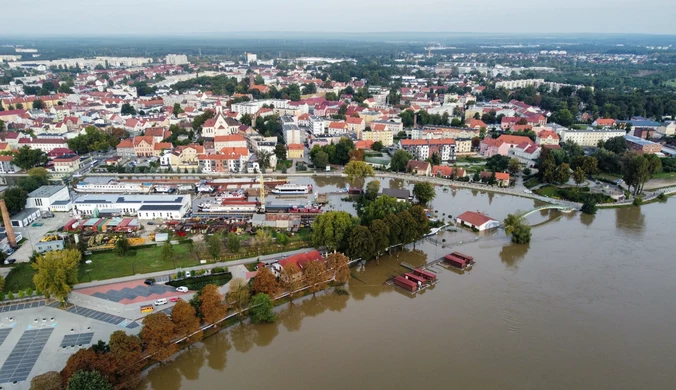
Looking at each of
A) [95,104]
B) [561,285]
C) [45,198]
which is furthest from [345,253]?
[95,104]

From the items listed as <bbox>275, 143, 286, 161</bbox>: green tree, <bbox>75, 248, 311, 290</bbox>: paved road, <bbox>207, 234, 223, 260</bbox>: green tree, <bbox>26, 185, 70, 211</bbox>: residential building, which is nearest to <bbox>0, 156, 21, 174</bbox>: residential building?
<bbox>26, 185, 70, 211</bbox>: residential building

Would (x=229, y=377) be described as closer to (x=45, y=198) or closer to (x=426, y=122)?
(x=45, y=198)

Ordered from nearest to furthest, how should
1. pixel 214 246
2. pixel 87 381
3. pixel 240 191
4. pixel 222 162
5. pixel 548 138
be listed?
pixel 87 381 → pixel 214 246 → pixel 240 191 → pixel 222 162 → pixel 548 138

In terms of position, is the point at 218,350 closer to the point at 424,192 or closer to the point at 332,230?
the point at 332,230

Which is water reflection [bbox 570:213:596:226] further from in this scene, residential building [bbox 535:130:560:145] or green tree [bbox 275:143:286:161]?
green tree [bbox 275:143:286:161]

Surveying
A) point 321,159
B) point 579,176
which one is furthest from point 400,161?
point 579,176
